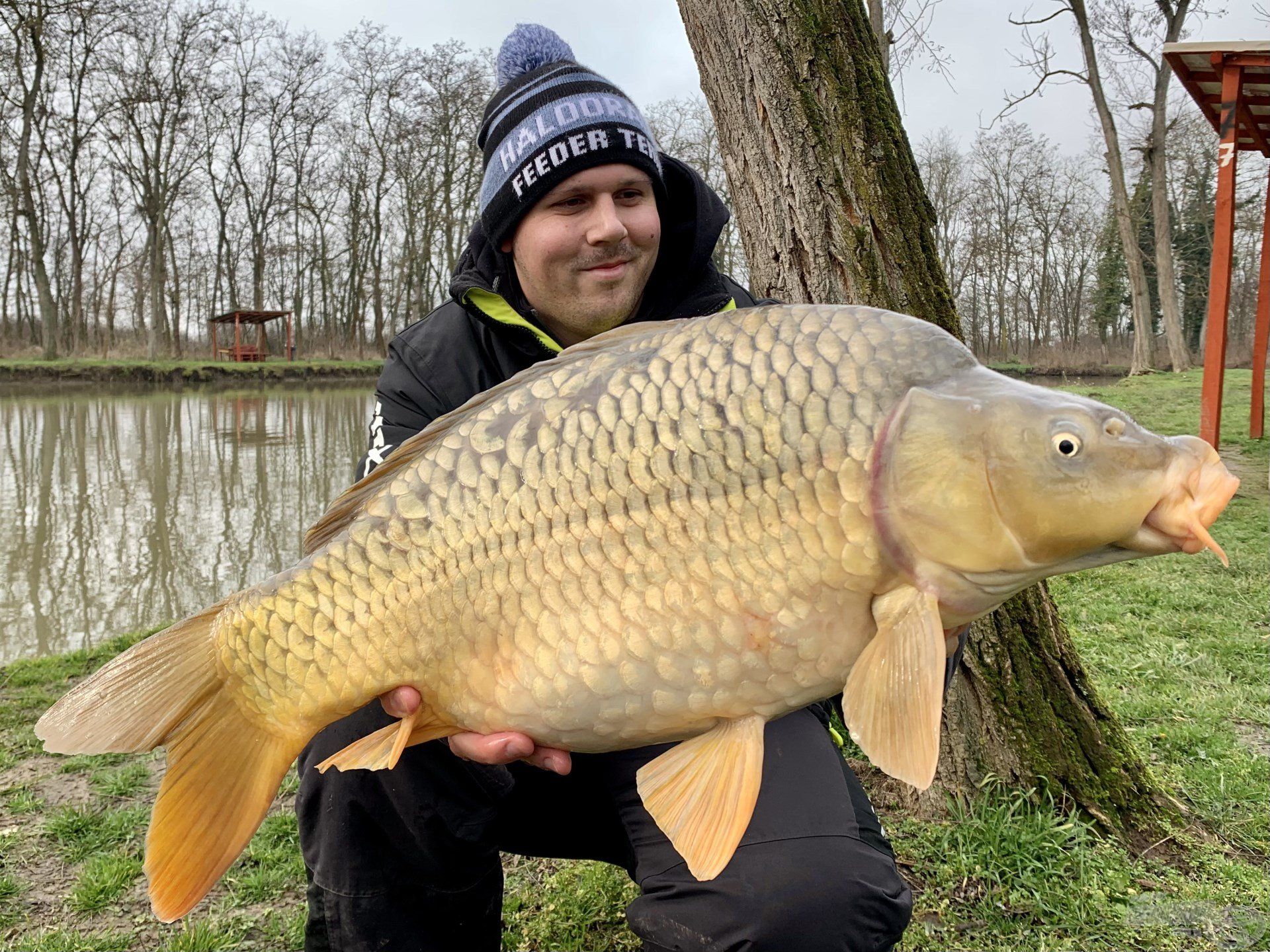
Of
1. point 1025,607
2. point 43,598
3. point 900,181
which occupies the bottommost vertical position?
point 43,598

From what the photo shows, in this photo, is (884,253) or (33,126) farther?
(33,126)

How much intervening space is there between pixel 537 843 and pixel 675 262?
1.07 m

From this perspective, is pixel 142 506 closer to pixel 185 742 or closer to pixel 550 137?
pixel 550 137

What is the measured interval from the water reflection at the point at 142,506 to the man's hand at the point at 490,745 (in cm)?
338

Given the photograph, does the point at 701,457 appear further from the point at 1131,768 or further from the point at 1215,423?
the point at 1215,423

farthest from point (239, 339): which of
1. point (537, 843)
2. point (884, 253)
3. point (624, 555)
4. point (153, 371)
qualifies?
point (624, 555)

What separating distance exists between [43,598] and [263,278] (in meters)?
21.8

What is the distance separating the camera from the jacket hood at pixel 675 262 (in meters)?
1.74

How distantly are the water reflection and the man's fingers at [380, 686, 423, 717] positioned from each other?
337 cm

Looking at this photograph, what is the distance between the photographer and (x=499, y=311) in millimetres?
1666

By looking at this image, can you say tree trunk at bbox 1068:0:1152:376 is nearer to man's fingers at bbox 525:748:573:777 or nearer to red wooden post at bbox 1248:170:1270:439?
red wooden post at bbox 1248:170:1270:439

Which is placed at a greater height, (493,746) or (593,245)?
(593,245)

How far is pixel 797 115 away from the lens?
1.97 m

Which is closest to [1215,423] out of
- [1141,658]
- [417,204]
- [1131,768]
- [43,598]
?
[1141,658]
